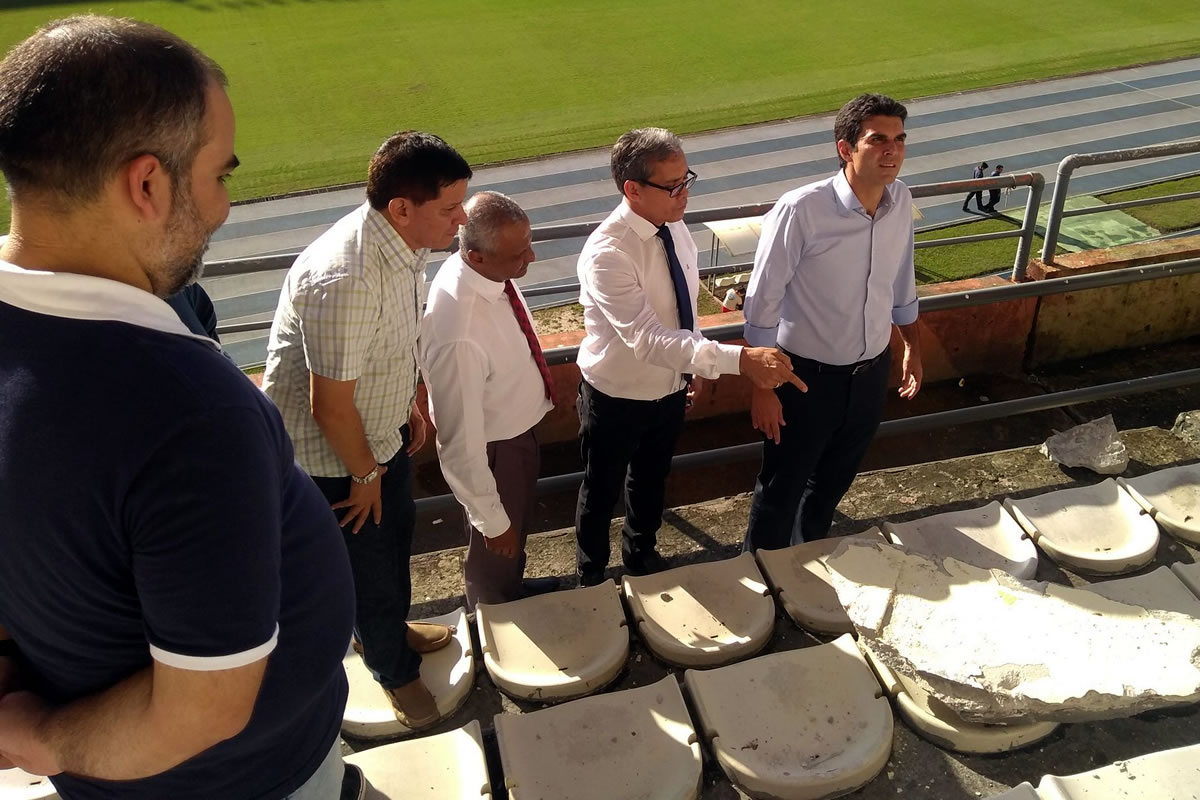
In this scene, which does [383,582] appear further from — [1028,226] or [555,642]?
[1028,226]

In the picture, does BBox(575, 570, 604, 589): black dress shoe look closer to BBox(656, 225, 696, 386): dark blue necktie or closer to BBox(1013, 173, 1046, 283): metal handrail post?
BBox(656, 225, 696, 386): dark blue necktie

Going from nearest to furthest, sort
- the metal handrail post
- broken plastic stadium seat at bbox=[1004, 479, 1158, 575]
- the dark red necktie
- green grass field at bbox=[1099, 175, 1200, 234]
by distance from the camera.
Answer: the dark red necktie, broken plastic stadium seat at bbox=[1004, 479, 1158, 575], the metal handrail post, green grass field at bbox=[1099, 175, 1200, 234]

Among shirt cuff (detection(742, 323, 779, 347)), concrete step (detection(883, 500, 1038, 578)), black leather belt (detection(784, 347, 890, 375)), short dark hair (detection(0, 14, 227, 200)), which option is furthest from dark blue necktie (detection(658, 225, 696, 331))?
short dark hair (detection(0, 14, 227, 200))

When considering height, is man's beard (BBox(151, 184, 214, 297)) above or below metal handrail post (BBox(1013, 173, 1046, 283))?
above

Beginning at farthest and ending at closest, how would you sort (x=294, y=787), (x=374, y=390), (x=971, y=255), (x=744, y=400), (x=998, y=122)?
1. (x=998, y=122)
2. (x=971, y=255)
3. (x=744, y=400)
4. (x=374, y=390)
5. (x=294, y=787)

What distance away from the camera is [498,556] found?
2.76 m

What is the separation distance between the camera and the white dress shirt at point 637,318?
2.56 meters

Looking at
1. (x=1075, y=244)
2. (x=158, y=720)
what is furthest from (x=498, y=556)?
(x=1075, y=244)

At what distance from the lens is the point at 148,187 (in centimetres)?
103

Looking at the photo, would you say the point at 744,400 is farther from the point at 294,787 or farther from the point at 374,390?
the point at 294,787

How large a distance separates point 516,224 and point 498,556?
40.0 inches

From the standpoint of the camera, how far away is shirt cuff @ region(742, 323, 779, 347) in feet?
9.35

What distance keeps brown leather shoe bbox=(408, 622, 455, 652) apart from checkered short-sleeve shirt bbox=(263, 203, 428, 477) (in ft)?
1.83

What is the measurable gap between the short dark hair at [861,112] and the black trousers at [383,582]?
1.65 m
